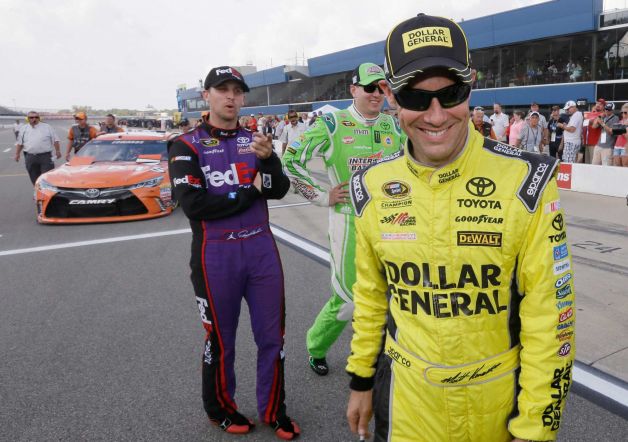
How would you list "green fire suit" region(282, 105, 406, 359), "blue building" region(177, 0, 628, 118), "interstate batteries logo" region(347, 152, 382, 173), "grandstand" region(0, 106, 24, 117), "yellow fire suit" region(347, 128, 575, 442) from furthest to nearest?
1. "grandstand" region(0, 106, 24, 117)
2. "blue building" region(177, 0, 628, 118)
3. "interstate batteries logo" region(347, 152, 382, 173)
4. "green fire suit" region(282, 105, 406, 359)
5. "yellow fire suit" region(347, 128, 575, 442)

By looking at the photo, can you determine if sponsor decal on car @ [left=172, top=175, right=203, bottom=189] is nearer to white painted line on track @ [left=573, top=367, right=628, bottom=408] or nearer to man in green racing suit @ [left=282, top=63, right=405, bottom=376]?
man in green racing suit @ [left=282, top=63, right=405, bottom=376]

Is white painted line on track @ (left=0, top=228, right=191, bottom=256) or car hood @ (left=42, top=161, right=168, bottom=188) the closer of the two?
white painted line on track @ (left=0, top=228, right=191, bottom=256)

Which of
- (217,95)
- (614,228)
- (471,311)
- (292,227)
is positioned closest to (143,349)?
(217,95)

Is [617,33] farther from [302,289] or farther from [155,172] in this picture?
[302,289]

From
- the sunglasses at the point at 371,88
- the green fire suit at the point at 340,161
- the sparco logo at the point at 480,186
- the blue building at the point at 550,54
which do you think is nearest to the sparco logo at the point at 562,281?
the sparco logo at the point at 480,186

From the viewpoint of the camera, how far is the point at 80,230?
8.34 m

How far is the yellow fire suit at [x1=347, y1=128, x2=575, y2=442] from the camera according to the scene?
1436 mm

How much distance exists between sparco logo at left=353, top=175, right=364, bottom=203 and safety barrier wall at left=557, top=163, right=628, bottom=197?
9.81m

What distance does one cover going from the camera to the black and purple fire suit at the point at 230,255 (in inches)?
114

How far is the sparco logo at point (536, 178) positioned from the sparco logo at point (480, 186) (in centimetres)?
10

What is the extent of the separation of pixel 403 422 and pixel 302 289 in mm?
3692

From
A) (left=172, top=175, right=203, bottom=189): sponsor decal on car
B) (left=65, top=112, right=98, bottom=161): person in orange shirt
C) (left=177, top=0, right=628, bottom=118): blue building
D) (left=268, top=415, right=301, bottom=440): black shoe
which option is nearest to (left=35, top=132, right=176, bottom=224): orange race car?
(left=65, top=112, right=98, bottom=161): person in orange shirt

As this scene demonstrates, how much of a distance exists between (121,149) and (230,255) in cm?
815

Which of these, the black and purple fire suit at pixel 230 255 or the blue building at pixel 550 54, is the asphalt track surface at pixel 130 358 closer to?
the black and purple fire suit at pixel 230 255
